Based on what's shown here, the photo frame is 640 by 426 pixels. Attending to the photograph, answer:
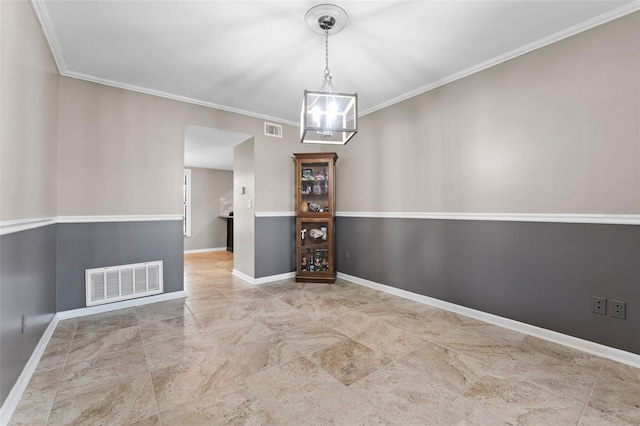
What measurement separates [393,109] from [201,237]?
604 centimetres

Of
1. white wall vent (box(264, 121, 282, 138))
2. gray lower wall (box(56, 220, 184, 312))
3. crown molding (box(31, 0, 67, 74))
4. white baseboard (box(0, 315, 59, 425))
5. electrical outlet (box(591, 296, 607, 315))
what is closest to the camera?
white baseboard (box(0, 315, 59, 425))

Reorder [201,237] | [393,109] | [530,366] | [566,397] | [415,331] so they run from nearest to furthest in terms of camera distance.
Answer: [566,397]
[530,366]
[415,331]
[393,109]
[201,237]

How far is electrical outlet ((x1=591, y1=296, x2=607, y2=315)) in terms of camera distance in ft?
6.86

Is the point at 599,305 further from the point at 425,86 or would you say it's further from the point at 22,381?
the point at 22,381

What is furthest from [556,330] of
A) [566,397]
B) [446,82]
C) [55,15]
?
[55,15]

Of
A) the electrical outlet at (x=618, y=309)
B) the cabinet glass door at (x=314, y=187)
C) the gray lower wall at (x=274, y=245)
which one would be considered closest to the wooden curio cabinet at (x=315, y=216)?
the cabinet glass door at (x=314, y=187)

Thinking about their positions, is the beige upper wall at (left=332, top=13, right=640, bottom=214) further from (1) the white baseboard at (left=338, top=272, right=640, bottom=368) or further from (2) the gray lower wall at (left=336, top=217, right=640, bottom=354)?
(1) the white baseboard at (left=338, top=272, right=640, bottom=368)

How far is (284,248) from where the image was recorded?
443 cm

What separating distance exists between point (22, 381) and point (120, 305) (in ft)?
4.77

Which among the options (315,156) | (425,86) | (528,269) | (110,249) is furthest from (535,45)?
(110,249)

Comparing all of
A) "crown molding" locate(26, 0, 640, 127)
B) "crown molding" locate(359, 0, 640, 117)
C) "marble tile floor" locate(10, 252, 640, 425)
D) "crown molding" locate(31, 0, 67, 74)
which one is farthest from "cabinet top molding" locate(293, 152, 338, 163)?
"crown molding" locate(31, 0, 67, 74)

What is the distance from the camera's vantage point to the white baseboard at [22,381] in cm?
145

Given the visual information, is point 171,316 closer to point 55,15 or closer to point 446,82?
point 55,15

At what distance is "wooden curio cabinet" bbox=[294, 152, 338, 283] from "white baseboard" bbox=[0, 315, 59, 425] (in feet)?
9.02
